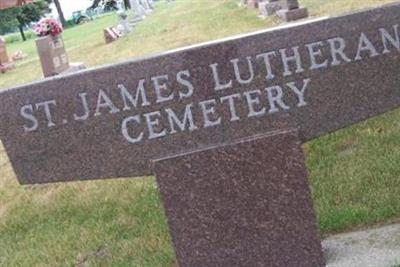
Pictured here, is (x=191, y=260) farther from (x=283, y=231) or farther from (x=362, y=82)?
(x=362, y=82)

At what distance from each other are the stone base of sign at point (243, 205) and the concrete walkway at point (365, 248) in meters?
0.16

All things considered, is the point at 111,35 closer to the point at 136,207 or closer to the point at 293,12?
the point at 293,12

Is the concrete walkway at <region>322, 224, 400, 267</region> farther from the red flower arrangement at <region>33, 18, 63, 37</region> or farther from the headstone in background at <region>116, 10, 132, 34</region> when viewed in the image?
the headstone in background at <region>116, 10, 132, 34</region>

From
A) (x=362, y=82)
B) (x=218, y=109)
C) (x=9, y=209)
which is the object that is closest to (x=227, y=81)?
(x=218, y=109)

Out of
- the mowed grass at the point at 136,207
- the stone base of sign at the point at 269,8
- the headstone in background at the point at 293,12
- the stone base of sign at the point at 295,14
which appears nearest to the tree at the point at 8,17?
the stone base of sign at the point at 269,8

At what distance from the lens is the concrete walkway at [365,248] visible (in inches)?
145

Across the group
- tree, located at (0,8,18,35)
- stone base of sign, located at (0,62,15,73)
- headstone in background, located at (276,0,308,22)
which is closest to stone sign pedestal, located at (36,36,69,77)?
headstone in background, located at (276,0,308,22)

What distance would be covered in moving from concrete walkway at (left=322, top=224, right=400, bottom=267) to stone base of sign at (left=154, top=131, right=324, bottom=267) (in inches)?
6.3

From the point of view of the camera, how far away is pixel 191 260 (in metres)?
3.78

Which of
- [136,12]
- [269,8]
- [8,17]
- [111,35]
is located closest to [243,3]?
[111,35]

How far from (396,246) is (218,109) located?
3.91 ft

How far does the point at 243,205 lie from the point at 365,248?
731 millimetres

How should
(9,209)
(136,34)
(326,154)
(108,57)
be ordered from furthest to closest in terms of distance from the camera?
1. (136,34)
2. (108,57)
3. (9,209)
4. (326,154)

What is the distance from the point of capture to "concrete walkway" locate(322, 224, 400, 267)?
367 centimetres
